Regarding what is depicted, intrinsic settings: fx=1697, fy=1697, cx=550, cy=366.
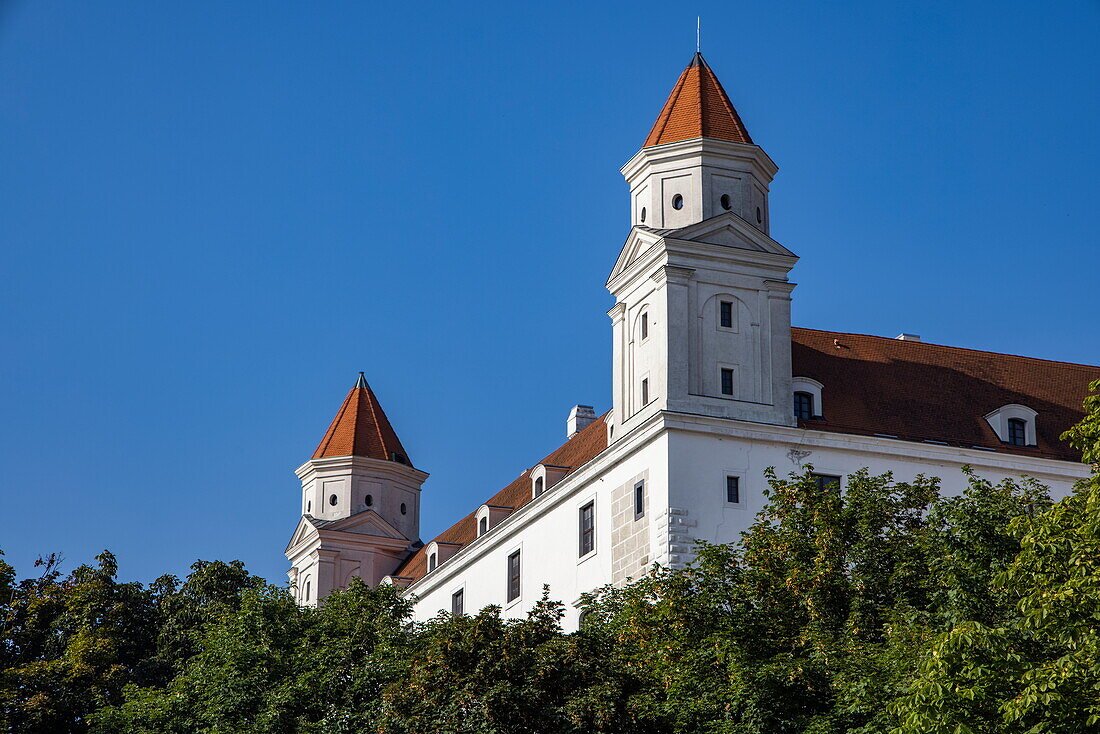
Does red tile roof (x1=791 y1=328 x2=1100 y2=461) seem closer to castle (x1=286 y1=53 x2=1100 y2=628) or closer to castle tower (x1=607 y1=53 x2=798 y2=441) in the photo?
castle (x1=286 y1=53 x2=1100 y2=628)

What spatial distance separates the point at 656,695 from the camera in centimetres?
3181

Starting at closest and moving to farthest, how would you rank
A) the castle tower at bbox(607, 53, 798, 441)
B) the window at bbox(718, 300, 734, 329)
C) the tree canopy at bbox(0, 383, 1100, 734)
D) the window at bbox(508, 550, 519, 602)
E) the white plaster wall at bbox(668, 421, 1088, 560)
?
the tree canopy at bbox(0, 383, 1100, 734) → the white plaster wall at bbox(668, 421, 1088, 560) → the castle tower at bbox(607, 53, 798, 441) → the window at bbox(718, 300, 734, 329) → the window at bbox(508, 550, 519, 602)

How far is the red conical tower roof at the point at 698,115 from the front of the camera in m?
50.2

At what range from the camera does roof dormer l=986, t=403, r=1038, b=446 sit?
162ft

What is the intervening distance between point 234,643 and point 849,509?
48.0 ft

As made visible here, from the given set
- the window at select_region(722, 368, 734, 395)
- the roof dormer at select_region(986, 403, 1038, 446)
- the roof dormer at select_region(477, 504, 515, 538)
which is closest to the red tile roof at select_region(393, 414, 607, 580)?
the roof dormer at select_region(477, 504, 515, 538)

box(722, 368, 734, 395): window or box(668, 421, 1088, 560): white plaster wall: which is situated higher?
box(722, 368, 734, 395): window

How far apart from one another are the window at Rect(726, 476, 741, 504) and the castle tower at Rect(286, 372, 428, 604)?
26.5 meters

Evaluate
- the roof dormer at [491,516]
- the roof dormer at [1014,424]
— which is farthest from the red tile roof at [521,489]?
the roof dormer at [1014,424]

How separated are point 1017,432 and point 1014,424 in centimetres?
28

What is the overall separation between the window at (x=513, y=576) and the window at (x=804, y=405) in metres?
12.2

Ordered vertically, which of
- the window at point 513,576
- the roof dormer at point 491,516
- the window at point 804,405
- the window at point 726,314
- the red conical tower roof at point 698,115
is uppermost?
the red conical tower roof at point 698,115

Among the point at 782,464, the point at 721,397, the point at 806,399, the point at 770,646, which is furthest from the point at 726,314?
the point at 770,646

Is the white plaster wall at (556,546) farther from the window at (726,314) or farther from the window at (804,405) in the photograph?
the window at (804,405)
